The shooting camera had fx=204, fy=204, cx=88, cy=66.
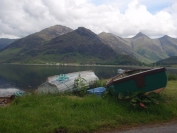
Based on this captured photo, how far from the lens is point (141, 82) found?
990 cm

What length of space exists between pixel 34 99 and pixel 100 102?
10.9ft

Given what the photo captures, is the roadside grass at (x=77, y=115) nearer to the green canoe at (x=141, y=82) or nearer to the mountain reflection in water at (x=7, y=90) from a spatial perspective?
the green canoe at (x=141, y=82)

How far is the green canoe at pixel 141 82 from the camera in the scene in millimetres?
9812

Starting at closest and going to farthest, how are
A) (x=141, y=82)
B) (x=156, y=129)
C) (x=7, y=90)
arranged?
1. (x=156, y=129)
2. (x=141, y=82)
3. (x=7, y=90)

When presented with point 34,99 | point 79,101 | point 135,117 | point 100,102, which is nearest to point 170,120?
point 135,117

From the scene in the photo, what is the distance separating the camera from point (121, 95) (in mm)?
9289

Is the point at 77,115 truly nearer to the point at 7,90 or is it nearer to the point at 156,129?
the point at 156,129

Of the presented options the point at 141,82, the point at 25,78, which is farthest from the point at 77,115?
the point at 25,78

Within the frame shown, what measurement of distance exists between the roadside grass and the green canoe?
0.65 metres

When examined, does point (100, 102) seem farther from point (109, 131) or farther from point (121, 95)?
point (109, 131)

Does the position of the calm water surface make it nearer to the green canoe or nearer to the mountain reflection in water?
the mountain reflection in water

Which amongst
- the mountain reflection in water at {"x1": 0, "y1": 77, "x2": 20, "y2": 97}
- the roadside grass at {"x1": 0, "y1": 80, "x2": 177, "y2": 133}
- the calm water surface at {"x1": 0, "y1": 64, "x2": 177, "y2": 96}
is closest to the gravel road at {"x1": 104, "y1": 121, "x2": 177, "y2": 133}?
the roadside grass at {"x1": 0, "y1": 80, "x2": 177, "y2": 133}

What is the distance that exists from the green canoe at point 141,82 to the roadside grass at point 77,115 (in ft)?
2.14

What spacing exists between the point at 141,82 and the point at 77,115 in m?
3.70
